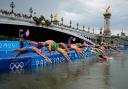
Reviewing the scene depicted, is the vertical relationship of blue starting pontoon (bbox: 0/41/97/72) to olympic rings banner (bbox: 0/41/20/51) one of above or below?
below


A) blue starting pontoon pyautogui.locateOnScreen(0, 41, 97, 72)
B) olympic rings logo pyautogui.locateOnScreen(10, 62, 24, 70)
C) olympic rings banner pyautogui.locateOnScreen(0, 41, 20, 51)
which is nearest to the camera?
blue starting pontoon pyautogui.locateOnScreen(0, 41, 97, 72)

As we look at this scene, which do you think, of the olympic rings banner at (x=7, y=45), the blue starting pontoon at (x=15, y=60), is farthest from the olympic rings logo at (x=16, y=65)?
the olympic rings banner at (x=7, y=45)

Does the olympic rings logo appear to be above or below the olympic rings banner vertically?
below

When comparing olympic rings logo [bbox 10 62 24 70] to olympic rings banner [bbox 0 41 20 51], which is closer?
olympic rings logo [bbox 10 62 24 70]

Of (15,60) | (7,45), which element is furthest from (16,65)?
(7,45)

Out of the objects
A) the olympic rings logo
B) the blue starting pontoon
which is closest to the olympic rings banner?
the blue starting pontoon

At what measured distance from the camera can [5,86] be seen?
1981 centimetres

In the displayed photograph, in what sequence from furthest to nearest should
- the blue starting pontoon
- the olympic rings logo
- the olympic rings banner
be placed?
the olympic rings banner
the olympic rings logo
the blue starting pontoon

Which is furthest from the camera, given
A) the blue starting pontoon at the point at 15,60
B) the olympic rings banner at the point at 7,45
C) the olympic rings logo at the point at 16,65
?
the olympic rings banner at the point at 7,45

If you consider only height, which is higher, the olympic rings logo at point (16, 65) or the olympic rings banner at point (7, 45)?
the olympic rings banner at point (7, 45)

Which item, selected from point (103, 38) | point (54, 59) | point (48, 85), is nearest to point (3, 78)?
point (48, 85)

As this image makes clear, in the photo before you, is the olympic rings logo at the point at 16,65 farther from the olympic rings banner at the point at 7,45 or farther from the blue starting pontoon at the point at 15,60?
the olympic rings banner at the point at 7,45

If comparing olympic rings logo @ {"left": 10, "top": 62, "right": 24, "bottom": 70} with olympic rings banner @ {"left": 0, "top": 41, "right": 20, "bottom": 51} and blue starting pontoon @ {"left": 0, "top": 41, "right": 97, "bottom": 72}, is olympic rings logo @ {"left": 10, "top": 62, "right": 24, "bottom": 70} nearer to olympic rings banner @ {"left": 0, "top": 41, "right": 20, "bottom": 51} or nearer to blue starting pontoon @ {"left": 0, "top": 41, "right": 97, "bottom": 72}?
blue starting pontoon @ {"left": 0, "top": 41, "right": 97, "bottom": 72}

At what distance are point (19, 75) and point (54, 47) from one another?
3802mm
